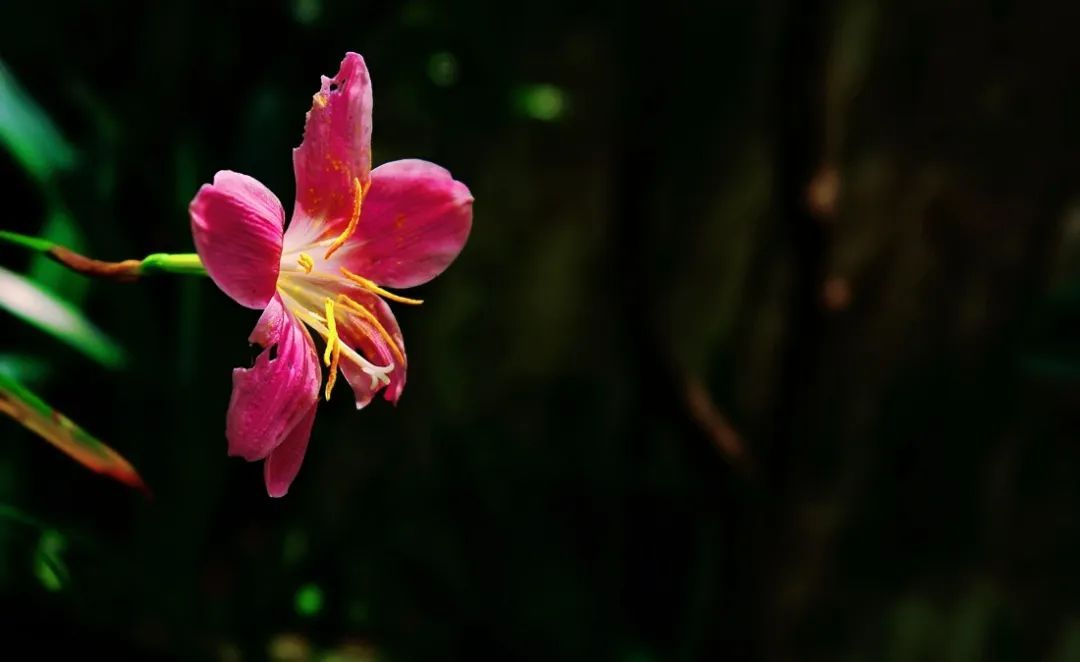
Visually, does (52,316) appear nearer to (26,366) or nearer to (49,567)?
(26,366)

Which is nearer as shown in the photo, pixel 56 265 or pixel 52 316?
pixel 52 316

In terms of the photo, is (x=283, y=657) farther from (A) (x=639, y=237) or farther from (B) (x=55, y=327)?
(A) (x=639, y=237)

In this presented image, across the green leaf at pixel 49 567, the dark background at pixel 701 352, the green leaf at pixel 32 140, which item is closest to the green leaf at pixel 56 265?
the green leaf at pixel 32 140

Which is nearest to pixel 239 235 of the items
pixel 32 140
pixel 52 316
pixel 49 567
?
pixel 49 567

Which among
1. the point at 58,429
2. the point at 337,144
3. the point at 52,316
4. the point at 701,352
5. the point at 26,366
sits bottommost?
the point at 701,352

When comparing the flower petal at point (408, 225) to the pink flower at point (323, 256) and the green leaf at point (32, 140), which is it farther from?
the green leaf at point (32, 140)

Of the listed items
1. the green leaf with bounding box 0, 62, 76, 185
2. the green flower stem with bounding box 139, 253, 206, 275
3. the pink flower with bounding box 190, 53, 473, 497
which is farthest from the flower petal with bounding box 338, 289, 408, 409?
the green leaf with bounding box 0, 62, 76, 185
